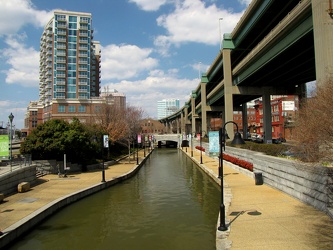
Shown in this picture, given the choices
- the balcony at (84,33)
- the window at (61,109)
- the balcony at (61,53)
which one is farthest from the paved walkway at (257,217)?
the balcony at (84,33)

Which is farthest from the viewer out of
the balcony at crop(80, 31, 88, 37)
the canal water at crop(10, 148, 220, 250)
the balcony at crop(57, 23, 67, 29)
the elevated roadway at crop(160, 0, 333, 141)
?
the balcony at crop(80, 31, 88, 37)

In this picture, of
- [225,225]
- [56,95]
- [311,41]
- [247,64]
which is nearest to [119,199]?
[225,225]

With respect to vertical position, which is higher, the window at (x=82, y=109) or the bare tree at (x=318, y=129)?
the window at (x=82, y=109)

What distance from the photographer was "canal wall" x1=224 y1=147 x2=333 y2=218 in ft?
37.3

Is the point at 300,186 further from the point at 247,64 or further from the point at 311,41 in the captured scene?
the point at 247,64

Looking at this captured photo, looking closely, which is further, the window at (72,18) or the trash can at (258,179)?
the window at (72,18)

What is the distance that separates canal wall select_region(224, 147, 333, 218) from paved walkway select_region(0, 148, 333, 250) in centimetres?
35

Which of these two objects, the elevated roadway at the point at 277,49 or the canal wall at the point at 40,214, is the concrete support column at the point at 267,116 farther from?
the canal wall at the point at 40,214

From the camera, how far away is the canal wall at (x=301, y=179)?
11.4m

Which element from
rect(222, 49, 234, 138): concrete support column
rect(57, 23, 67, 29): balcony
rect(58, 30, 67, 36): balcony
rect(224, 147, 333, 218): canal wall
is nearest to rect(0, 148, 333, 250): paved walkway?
rect(224, 147, 333, 218): canal wall

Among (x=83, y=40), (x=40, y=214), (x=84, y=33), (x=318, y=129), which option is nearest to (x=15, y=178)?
(x=40, y=214)

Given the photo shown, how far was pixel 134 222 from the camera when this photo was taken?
13.5 metres

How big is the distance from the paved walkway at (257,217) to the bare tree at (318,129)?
257cm

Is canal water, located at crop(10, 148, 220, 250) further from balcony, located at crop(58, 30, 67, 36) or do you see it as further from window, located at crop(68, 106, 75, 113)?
balcony, located at crop(58, 30, 67, 36)
